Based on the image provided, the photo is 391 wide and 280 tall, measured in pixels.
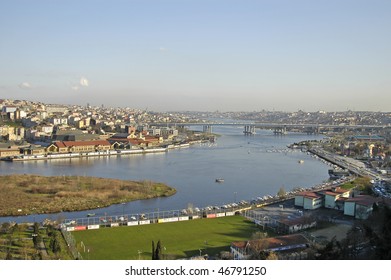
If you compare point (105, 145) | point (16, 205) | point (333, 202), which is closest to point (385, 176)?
point (333, 202)

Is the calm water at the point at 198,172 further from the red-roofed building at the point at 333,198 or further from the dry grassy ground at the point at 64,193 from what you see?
the red-roofed building at the point at 333,198

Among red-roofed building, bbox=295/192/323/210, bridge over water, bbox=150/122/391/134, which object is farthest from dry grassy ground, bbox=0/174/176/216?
bridge over water, bbox=150/122/391/134

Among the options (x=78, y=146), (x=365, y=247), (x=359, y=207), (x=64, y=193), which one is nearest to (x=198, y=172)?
(x=64, y=193)

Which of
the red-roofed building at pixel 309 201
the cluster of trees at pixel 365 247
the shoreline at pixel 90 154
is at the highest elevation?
the cluster of trees at pixel 365 247

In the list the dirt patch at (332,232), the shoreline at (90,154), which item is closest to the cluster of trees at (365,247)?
the dirt patch at (332,232)

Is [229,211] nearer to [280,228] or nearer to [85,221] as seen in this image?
[280,228]

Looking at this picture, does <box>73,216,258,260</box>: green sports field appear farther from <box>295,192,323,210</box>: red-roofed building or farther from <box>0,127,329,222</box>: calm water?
<box>295,192,323,210</box>: red-roofed building
